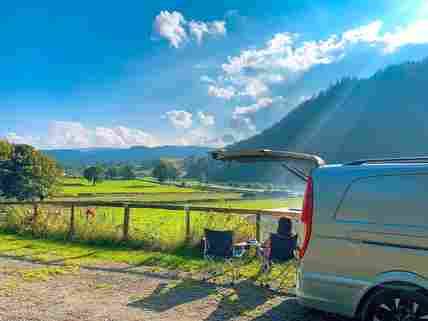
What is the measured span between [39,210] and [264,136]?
102m

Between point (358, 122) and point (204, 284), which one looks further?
point (358, 122)

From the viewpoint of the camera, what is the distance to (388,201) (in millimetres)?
3658

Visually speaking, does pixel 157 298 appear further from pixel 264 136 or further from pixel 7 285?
pixel 264 136

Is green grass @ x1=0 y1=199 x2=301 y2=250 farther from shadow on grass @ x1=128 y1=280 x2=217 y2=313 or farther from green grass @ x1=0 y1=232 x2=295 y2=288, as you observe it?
shadow on grass @ x1=128 y1=280 x2=217 y2=313

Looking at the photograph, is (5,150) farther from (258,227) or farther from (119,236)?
(258,227)

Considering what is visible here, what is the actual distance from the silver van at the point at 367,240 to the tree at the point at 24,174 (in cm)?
4898

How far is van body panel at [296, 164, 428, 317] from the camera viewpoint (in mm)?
3514

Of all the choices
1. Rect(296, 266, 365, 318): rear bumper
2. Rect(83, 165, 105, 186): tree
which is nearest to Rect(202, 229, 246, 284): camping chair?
Rect(296, 266, 365, 318): rear bumper

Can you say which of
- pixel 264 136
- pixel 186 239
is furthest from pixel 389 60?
pixel 186 239

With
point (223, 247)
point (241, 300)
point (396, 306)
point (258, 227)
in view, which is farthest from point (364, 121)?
point (396, 306)

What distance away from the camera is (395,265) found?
3.56 metres

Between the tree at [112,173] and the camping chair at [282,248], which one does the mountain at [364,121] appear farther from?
the camping chair at [282,248]

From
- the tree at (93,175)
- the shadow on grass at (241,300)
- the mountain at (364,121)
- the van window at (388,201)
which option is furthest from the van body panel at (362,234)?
the tree at (93,175)

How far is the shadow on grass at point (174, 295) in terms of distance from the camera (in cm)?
502
